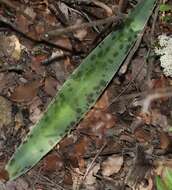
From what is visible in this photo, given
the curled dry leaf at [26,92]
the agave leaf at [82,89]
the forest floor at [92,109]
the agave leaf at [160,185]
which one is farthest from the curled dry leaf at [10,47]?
the agave leaf at [160,185]

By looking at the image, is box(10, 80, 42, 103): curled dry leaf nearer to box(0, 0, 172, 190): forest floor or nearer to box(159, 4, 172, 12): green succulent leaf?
box(0, 0, 172, 190): forest floor

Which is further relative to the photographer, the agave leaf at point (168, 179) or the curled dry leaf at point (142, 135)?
the curled dry leaf at point (142, 135)

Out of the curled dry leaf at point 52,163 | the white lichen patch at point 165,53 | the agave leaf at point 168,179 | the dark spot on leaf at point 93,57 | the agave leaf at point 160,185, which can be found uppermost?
the white lichen patch at point 165,53

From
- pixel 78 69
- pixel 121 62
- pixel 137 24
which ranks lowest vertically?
pixel 78 69

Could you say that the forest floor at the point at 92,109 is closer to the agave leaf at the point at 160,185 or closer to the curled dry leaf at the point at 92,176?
the curled dry leaf at the point at 92,176

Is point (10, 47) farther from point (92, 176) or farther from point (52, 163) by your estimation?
point (92, 176)

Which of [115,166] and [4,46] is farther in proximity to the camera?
[4,46]

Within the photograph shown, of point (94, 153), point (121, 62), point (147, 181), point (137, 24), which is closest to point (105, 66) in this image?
point (121, 62)

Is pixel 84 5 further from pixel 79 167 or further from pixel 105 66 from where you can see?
pixel 79 167

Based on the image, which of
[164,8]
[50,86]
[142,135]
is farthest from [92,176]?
[164,8]
